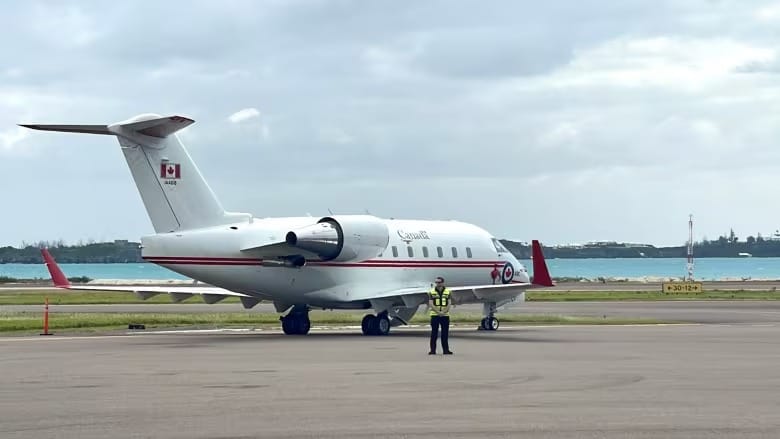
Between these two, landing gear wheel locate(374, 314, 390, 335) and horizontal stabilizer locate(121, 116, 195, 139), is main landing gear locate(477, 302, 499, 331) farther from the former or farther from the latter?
horizontal stabilizer locate(121, 116, 195, 139)

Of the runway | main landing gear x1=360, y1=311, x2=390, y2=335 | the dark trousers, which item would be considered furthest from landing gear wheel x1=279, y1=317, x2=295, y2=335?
the dark trousers

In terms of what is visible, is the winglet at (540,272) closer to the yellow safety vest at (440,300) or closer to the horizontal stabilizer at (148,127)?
the yellow safety vest at (440,300)

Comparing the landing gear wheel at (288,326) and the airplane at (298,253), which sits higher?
the airplane at (298,253)

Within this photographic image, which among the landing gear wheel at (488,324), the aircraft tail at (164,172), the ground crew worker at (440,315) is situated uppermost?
the aircraft tail at (164,172)

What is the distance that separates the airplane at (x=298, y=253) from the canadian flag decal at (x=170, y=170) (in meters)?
0.03

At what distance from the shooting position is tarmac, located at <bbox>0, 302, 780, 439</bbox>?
599 inches

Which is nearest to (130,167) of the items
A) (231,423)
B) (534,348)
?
(534,348)

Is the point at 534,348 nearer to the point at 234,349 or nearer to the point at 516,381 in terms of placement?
the point at 234,349

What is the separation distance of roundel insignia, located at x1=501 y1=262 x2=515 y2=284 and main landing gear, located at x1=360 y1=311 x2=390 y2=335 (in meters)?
6.65

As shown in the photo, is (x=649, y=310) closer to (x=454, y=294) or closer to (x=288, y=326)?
(x=454, y=294)

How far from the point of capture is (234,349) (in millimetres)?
30453

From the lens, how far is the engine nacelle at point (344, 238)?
36.1m

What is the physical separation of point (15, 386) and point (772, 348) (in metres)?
18.6

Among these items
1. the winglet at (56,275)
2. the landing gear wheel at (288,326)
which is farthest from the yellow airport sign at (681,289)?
the winglet at (56,275)
